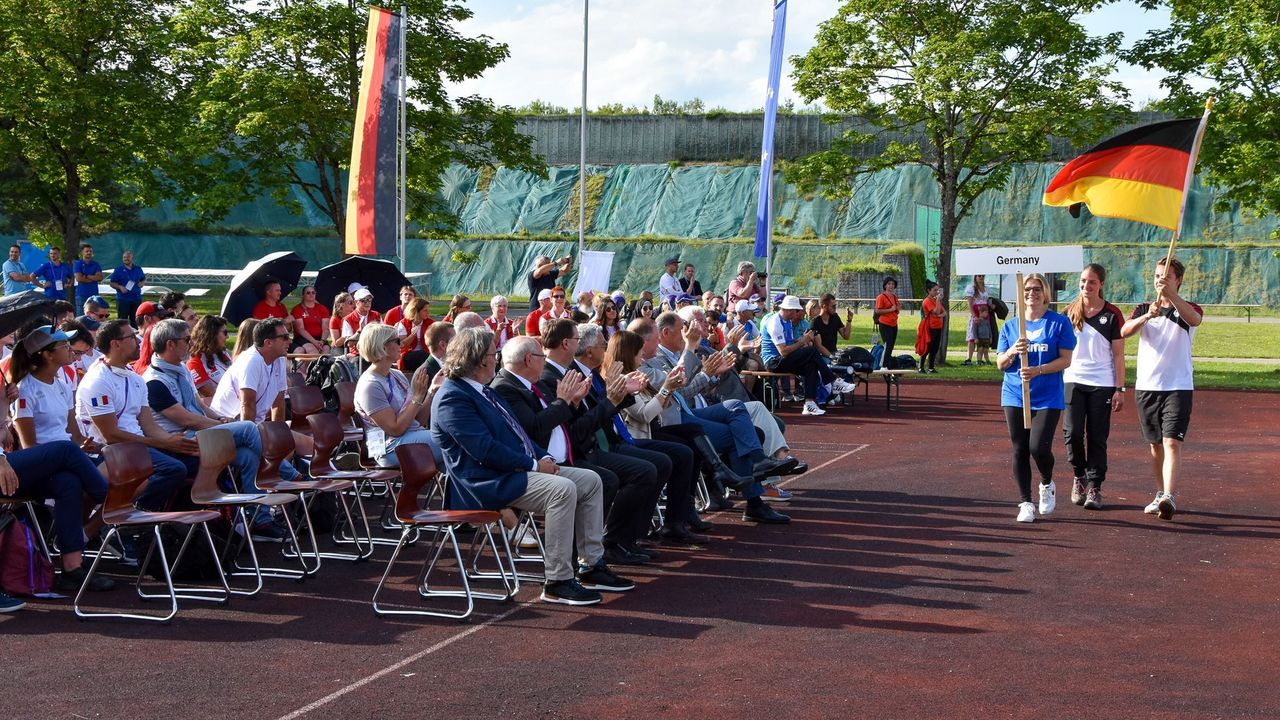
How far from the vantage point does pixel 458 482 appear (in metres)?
7.57

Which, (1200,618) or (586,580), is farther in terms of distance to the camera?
(586,580)

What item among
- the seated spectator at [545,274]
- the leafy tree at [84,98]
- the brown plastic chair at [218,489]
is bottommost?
the brown plastic chair at [218,489]

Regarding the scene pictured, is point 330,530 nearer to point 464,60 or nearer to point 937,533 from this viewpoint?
point 937,533

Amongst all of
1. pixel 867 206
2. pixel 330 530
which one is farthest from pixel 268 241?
pixel 330 530

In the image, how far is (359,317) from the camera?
49.8 feet

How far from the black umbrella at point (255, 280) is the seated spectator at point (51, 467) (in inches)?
272

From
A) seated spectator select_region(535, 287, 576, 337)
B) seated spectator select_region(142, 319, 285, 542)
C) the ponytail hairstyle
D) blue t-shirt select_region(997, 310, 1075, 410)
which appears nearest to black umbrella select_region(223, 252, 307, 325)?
seated spectator select_region(535, 287, 576, 337)

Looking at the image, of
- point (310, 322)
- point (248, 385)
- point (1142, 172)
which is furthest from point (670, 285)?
point (248, 385)

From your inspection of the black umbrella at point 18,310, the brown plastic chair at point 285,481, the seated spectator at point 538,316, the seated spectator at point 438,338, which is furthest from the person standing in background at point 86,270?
the brown plastic chair at point 285,481

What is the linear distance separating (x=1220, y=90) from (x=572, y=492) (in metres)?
21.2

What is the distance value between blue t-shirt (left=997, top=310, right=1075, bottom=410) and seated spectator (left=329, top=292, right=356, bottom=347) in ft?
25.8

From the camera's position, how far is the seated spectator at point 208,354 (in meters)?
10.0

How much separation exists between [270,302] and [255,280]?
33 centimetres

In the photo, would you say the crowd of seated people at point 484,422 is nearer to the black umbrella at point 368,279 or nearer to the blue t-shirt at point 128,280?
the black umbrella at point 368,279
